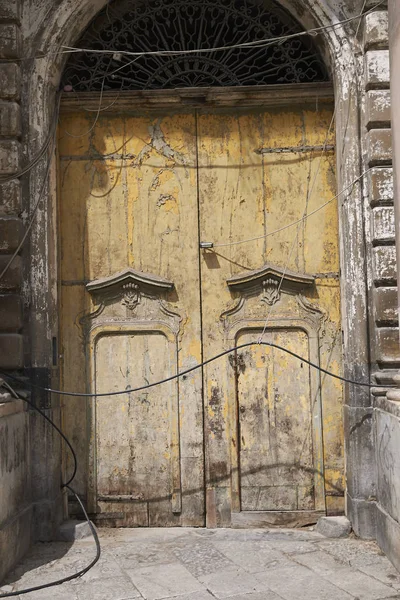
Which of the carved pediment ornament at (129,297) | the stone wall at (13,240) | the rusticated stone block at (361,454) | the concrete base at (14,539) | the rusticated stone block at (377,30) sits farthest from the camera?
the carved pediment ornament at (129,297)

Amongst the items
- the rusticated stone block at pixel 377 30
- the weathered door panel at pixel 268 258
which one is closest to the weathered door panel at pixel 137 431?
the weathered door panel at pixel 268 258

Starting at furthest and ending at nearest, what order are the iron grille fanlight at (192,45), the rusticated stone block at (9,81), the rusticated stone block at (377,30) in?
1. the iron grille fanlight at (192,45)
2. the rusticated stone block at (9,81)
3. the rusticated stone block at (377,30)

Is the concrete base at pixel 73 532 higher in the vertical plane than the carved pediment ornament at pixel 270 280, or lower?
lower

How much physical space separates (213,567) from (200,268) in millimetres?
2393

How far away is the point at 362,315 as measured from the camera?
5.65 meters

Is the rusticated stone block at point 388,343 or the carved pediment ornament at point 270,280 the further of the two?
the carved pediment ornament at point 270,280

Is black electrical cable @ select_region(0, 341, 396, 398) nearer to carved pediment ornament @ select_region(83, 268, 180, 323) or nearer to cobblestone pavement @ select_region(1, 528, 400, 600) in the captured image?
carved pediment ornament @ select_region(83, 268, 180, 323)

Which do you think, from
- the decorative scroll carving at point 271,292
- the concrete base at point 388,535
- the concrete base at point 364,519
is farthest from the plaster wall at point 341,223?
the decorative scroll carving at point 271,292

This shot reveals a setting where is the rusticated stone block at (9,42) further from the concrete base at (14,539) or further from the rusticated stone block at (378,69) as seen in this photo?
the concrete base at (14,539)

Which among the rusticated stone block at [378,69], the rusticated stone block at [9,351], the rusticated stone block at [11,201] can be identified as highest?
the rusticated stone block at [378,69]

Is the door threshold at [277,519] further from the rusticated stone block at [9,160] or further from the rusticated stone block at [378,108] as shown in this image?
the rusticated stone block at [9,160]

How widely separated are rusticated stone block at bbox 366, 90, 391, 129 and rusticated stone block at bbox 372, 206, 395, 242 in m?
0.68

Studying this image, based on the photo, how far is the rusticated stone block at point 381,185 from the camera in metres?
5.57

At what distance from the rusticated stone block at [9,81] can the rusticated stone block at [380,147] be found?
9.40 feet
